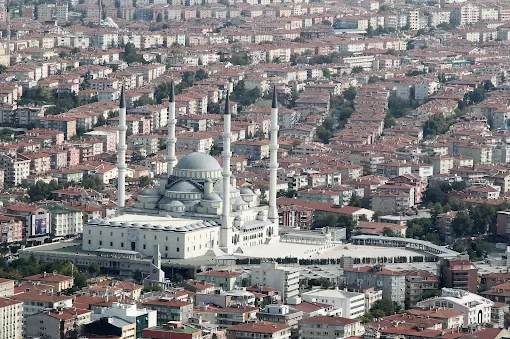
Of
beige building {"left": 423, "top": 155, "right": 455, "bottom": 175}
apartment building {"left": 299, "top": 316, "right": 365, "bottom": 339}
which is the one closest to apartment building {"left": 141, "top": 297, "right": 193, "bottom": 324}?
apartment building {"left": 299, "top": 316, "right": 365, "bottom": 339}

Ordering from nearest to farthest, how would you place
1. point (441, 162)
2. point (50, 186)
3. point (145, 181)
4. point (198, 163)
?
point (198, 163)
point (50, 186)
point (145, 181)
point (441, 162)

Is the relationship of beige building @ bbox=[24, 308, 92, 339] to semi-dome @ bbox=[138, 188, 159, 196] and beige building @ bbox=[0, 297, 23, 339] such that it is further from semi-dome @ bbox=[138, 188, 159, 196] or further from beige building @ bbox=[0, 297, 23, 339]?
semi-dome @ bbox=[138, 188, 159, 196]

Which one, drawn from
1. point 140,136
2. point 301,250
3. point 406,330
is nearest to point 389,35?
point 140,136

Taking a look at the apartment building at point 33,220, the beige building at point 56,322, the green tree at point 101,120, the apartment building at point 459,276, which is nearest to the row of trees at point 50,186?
the apartment building at point 33,220

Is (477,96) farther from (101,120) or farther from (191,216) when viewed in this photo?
(191,216)

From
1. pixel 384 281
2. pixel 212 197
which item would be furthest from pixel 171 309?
pixel 212 197

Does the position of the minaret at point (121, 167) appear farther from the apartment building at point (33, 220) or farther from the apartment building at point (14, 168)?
the apartment building at point (14, 168)

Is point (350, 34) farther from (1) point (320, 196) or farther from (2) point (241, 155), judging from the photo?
(1) point (320, 196)
